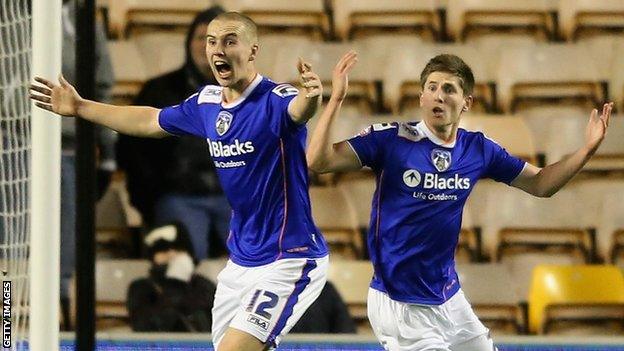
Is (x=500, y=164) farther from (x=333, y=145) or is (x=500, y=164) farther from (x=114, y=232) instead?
(x=114, y=232)

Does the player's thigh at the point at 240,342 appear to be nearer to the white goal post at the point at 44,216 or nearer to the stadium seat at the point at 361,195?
the white goal post at the point at 44,216

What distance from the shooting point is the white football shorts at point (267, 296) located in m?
4.75

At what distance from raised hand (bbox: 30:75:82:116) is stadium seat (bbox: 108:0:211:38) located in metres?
3.82

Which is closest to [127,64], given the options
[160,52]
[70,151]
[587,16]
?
[160,52]

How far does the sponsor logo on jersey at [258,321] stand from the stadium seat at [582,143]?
3626 millimetres

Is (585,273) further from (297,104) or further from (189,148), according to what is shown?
(297,104)

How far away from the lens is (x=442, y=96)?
4.97 metres

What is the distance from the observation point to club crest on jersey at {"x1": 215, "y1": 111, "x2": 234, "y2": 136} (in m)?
4.87

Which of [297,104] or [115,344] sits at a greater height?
→ [297,104]

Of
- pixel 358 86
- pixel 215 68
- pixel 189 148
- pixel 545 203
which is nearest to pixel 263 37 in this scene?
pixel 358 86

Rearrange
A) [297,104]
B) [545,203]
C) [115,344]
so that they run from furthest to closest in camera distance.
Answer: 1. [545,203]
2. [115,344]
3. [297,104]

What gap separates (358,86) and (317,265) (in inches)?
136

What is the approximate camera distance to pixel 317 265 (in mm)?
4906

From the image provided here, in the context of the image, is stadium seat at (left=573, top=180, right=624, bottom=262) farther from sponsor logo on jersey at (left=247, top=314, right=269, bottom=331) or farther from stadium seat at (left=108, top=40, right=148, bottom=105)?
sponsor logo on jersey at (left=247, top=314, right=269, bottom=331)
